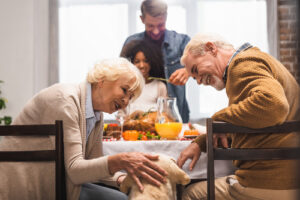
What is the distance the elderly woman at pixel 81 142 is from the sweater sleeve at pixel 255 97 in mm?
312

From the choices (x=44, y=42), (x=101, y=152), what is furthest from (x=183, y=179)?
(x=44, y=42)

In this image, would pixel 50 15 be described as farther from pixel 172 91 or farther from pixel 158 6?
pixel 172 91

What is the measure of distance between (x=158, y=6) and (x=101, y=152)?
9.48ft

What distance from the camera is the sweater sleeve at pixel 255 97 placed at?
3.22 ft

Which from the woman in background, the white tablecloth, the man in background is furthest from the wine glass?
the man in background

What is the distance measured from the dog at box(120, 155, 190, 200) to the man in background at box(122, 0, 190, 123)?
2417 millimetres

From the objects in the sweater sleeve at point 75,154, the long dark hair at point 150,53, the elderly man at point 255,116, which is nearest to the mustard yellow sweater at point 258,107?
the elderly man at point 255,116

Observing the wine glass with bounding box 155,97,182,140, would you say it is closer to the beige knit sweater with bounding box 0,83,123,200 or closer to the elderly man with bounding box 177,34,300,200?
the elderly man with bounding box 177,34,300,200

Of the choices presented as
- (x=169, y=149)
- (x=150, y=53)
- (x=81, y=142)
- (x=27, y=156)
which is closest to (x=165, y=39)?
(x=150, y=53)

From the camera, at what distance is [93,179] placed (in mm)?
1147

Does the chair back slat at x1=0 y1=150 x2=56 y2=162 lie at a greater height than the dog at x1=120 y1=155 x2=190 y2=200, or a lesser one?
greater

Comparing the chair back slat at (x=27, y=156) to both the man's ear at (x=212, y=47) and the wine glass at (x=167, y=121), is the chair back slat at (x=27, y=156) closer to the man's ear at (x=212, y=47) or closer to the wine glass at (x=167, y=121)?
the wine glass at (x=167, y=121)

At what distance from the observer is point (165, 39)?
376cm

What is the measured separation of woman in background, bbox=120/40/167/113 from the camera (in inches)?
115
